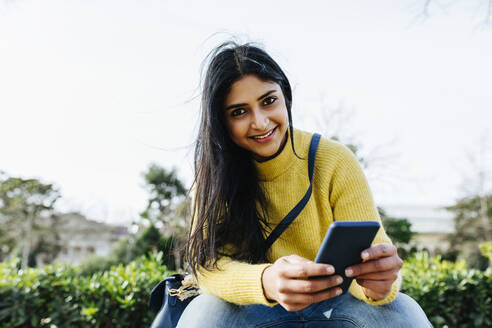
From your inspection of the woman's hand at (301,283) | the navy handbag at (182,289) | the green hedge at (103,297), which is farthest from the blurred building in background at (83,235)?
the woman's hand at (301,283)

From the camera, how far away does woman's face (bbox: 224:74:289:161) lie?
1713 mm

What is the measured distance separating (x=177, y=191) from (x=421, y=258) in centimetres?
1875

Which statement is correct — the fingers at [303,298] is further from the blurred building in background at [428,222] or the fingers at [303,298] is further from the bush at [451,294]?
the blurred building in background at [428,222]

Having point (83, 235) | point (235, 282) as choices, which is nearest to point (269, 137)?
point (235, 282)

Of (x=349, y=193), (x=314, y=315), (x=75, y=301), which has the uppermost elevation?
(x=349, y=193)

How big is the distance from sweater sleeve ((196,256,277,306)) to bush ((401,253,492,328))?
2827mm

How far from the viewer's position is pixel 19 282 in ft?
11.6

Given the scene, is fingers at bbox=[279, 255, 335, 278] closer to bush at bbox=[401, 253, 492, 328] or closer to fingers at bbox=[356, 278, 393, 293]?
fingers at bbox=[356, 278, 393, 293]

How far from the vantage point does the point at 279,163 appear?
6.03 feet

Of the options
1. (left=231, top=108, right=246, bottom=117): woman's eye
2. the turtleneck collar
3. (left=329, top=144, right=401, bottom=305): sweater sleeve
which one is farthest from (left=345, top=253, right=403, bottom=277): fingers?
(left=231, top=108, right=246, bottom=117): woman's eye

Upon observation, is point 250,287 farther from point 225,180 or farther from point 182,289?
point 225,180

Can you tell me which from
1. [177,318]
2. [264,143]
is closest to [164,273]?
[177,318]

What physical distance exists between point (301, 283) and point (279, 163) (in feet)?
2.72

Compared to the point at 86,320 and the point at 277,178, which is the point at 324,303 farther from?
the point at 86,320
